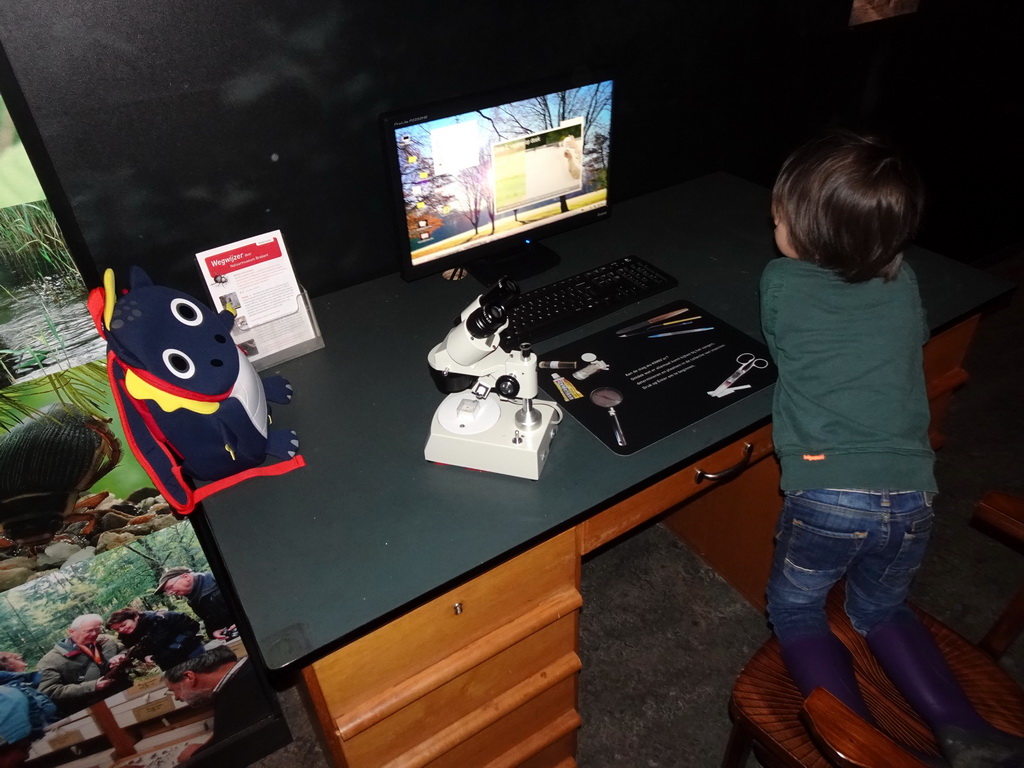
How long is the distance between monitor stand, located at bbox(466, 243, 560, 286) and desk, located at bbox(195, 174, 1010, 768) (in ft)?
0.14

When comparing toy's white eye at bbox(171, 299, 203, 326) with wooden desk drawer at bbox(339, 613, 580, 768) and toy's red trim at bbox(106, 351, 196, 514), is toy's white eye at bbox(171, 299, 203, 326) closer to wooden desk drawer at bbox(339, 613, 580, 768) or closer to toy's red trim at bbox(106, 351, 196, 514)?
toy's red trim at bbox(106, 351, 196, 514)

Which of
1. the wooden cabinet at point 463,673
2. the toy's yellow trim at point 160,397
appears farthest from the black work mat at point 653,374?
the toy's yellow trim at point 160,397

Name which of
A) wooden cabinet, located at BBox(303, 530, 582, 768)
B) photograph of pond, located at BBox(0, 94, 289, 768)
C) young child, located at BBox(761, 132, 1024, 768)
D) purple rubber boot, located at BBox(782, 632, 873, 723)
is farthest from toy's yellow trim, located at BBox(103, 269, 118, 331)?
purple rubber boot, located at BBox(782, 632, 873, 723)

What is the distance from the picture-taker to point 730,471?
4.16 ft

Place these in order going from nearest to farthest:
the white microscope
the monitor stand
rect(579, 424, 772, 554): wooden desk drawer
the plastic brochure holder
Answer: the white microscope → rect(579, 424, 772, 554): wooden desk drawer → the plastic brochure holder → the monitor stand

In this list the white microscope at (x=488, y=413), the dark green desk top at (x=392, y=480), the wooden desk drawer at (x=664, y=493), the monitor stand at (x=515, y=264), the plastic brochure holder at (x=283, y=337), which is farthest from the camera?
the monitor stand at (x=515, y=264)

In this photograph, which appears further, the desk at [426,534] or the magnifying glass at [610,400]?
the magnifying glass at [610,400]

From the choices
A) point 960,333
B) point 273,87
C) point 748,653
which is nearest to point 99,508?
point 273,87

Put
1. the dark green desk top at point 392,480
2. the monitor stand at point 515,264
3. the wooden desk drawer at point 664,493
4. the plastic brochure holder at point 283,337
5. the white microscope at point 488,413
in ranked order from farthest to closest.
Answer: the monitor stand at point 515,264 < the plastic brochure holder at point 283,337 < the wooden desk drawer at point 664,493 < the white microscope at point 488,413 < the dark green desk top at point 392,480

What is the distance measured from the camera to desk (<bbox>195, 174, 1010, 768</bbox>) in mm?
975

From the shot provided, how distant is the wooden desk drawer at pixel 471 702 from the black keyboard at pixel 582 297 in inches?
21.4

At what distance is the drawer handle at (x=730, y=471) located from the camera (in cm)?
125

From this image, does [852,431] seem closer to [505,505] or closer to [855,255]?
[855,255]

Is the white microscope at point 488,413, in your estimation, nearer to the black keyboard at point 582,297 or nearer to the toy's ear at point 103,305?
the black keyboard at point 582,297
